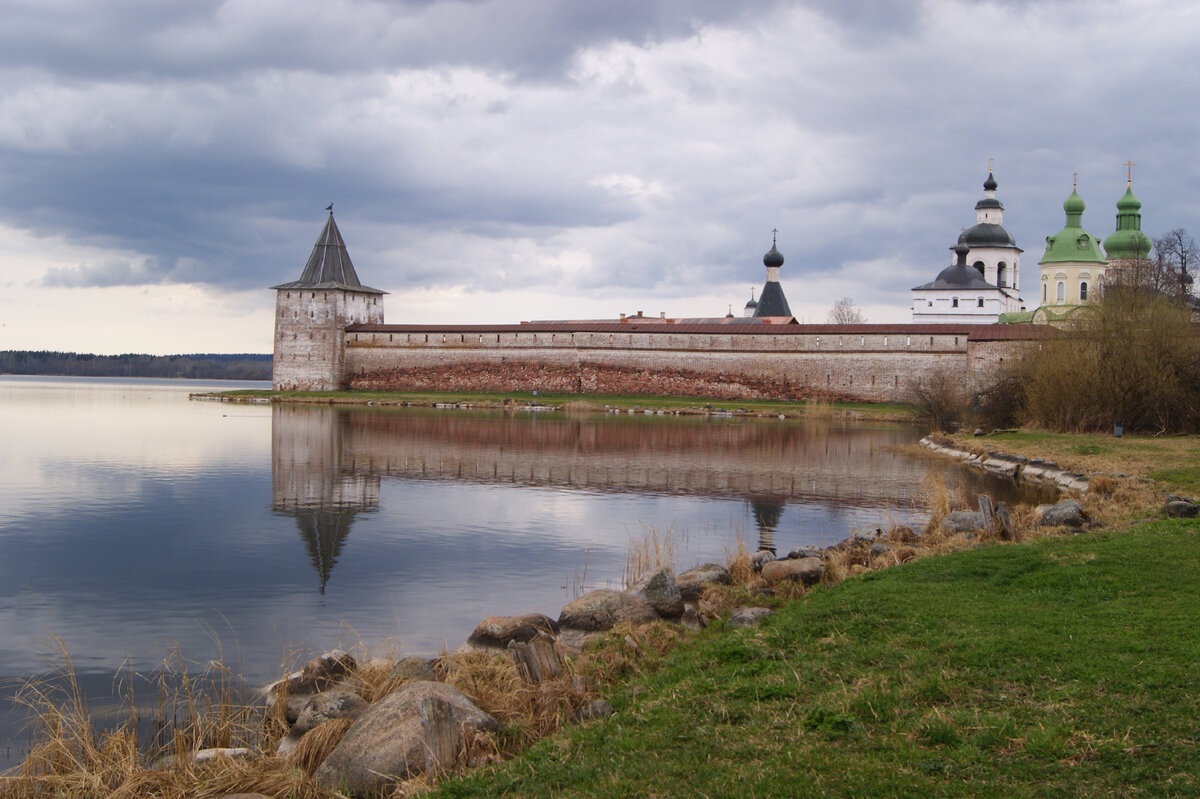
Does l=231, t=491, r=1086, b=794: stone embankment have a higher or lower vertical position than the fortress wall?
lower

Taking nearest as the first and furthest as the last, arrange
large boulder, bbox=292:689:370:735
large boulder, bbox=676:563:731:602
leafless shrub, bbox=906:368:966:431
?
large boulder, bbox=292:689:370:735 < large boulder, bbox=676:563:731:602 < leafless shrub, bbox=906:368:966:431

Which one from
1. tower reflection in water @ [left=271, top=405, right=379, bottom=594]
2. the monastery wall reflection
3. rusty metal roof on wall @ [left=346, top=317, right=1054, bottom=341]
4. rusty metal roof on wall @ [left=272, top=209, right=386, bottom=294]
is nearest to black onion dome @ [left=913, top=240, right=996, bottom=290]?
rusty metal roof on wall @ [left=346, top=317, right=1054, bottom=341]

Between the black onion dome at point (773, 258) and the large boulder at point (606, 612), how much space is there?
44.1 meters

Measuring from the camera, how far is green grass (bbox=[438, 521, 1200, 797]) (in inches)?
116

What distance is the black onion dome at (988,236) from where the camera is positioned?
155 ft

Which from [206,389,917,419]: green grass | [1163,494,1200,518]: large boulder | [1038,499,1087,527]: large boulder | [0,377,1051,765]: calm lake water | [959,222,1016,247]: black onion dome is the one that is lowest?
[0,377,1051,765]: calm lake water

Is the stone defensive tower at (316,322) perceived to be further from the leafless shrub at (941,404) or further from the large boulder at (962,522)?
the large boulder at (962,522)

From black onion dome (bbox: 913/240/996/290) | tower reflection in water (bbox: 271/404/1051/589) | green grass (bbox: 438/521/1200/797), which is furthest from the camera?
black onion dome (bbox: 913/240/996/290)

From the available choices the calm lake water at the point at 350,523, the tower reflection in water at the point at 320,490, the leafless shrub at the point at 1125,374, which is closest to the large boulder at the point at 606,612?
the calm lake water at the point at 350,523

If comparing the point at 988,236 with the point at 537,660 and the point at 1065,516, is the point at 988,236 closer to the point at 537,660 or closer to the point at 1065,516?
the point at 1065,516

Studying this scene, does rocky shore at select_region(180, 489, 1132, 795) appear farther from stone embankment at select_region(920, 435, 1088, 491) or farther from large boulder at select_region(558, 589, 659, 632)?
stone embankment at select_region(920, 435, 1088, 491)

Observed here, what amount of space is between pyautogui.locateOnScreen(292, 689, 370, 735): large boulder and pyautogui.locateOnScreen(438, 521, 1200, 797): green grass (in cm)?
114

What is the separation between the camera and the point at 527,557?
28.1ft

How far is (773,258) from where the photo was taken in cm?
4866
